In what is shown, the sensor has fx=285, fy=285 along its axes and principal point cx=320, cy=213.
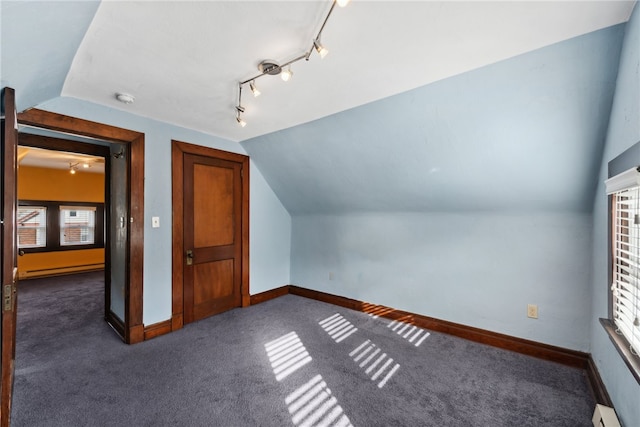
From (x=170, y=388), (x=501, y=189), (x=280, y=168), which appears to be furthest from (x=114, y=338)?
(x=501, y=189)

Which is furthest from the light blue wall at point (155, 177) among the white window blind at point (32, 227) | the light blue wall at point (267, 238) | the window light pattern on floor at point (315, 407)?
the white window blind at point (32, 227)

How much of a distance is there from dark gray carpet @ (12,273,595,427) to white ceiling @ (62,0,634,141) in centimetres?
222

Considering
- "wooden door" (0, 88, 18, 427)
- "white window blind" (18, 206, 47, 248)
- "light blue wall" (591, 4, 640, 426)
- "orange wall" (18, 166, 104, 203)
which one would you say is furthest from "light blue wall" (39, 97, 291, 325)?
"white window blind" (18, 206, 47, 248)

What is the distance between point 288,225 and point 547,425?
353cm

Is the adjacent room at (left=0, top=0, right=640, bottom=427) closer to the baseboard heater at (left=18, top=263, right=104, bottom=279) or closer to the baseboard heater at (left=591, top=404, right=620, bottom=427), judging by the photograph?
the baseboard heater at (left=591, top=404, right=620, bottom=427)

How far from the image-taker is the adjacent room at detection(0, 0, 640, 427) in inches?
57.6

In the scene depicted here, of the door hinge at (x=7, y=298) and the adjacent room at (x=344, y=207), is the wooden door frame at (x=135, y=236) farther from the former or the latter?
the door hinge at (x=7, y=298)

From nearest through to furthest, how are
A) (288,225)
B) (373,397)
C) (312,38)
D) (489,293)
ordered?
(312,38), (373,397), (489,293), (288,225)

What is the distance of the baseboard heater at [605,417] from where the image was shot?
4.99 ft

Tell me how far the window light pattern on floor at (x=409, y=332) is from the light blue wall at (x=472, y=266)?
0.68 ft

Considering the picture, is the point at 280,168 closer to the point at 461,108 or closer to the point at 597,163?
the point at 461,108

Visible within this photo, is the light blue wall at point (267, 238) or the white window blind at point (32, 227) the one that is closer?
the light blue wall at point (267, 238)

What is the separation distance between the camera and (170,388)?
2062mm

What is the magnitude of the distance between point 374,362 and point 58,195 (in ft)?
23.5
